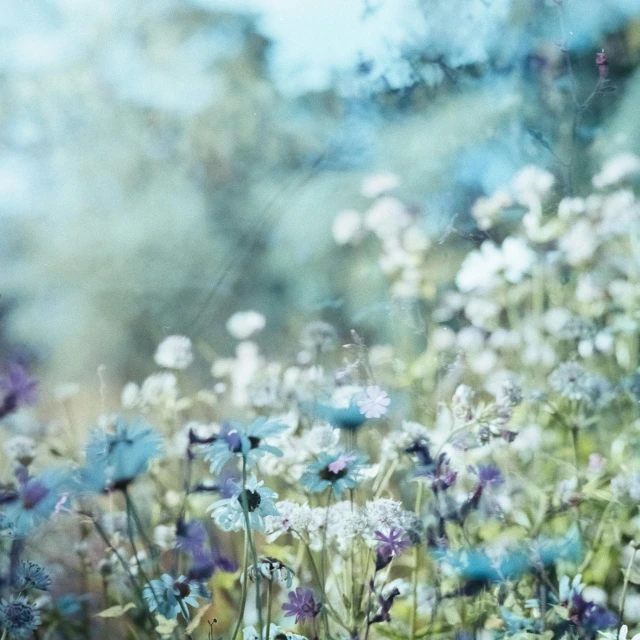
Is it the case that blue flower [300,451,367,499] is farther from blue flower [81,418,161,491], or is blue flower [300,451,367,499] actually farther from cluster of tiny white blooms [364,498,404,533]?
blue flower [81,418,161,491]

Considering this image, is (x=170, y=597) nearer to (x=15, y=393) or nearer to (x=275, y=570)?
(x=275, y=570)

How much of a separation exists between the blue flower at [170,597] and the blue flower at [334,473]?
15 cm

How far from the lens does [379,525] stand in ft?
2.53

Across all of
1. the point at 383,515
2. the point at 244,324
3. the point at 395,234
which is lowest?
the point at 383,515

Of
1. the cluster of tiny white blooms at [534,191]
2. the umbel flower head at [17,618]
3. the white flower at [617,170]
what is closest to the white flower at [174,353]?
the umbel flower head at [17,618]

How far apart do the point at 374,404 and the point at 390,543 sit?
15cm

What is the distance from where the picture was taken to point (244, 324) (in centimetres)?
117

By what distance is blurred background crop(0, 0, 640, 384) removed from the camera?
→ 1.07m

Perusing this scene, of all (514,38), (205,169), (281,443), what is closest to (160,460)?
(281,443)

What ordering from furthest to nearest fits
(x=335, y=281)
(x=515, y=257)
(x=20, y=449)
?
(x=335, y=281), (x=515, y=257), (x=20, y=449)

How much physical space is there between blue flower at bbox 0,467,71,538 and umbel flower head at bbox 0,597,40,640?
61mm

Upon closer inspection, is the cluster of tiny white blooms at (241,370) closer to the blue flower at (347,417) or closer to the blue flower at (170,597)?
the blue flower at (347,417)

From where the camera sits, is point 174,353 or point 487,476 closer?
point 487,476

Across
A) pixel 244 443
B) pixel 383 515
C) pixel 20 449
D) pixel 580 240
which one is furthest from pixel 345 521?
pixel 580 240
